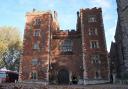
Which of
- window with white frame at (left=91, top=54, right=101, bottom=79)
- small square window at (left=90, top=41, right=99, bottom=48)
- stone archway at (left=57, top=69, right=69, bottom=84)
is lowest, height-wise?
stone archway at (left=57, top=69, right=69, bottom=84)

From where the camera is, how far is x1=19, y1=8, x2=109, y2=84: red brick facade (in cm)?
3644

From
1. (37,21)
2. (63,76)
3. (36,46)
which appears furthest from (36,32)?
(63,76)

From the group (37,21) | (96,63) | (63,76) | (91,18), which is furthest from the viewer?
(37,21)

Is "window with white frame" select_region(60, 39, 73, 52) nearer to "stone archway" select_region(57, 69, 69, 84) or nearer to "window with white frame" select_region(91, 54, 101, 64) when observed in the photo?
"stone archway" select_region(57, 69, 69, 84)

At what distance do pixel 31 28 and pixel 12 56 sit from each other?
1828 centimetres

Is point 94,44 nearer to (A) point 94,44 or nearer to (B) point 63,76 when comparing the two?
(A) point 94,44

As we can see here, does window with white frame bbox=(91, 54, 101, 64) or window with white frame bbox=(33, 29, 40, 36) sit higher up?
window with white frame bbox=(33, 29, 40, 36)

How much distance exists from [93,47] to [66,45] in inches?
209

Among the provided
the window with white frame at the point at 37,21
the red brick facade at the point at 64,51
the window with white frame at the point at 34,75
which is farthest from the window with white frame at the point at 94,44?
the window with white frame at the point at 34,75

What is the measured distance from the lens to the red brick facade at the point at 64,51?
120 feet

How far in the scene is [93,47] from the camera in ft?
123

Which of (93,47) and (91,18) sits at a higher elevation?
(91,18)

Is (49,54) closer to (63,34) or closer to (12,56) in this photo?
(63,34)

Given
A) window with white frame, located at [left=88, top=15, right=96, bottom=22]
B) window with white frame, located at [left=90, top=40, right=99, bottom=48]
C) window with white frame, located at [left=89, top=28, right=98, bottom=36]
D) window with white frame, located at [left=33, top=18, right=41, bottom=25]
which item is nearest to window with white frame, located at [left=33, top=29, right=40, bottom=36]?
window with white frame, located at [left=33, top=18, right=41, bottom=25]
